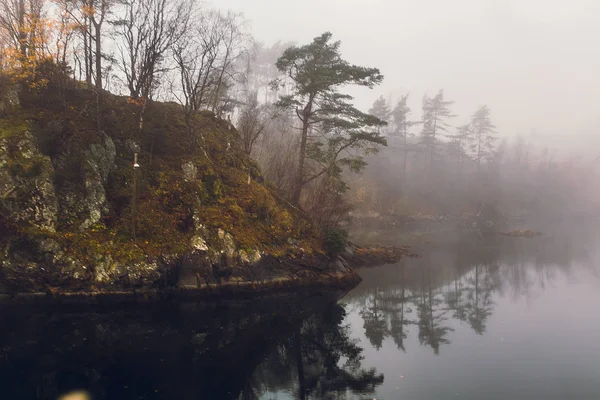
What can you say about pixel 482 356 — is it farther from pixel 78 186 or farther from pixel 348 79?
pixel 78 186

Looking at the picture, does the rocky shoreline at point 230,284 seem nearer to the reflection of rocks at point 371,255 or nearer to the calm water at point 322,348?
the calm water at point 322,348

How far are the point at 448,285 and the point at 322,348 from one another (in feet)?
46.7

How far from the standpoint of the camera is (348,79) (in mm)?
25297

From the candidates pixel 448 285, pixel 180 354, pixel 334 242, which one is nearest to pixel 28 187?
pixel 180 354

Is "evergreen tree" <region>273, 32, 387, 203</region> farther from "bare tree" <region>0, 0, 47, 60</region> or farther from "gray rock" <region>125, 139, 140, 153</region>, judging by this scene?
"bare tree" <region>0, 0, 47, 60</region>

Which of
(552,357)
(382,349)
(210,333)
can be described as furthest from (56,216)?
(552,357)

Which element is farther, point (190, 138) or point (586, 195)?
point (586, 195)

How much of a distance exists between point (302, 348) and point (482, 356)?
23.6ft

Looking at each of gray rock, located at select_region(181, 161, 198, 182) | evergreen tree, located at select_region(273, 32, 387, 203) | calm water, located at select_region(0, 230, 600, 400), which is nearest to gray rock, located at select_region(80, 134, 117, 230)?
gray rock, located at select_region(181, 161, 198, 182)

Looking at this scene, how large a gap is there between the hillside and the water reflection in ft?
7.22

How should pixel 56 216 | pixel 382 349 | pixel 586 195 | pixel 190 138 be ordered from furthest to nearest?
1. pixel 586 195
2. pixel 190 138
3. pixel 56 216
4. pixel 382 349

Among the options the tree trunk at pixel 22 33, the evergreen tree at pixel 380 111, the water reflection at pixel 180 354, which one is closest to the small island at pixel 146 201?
the tree trunk at pixel 22 33

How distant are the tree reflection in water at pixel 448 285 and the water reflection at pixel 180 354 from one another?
3.29 meters

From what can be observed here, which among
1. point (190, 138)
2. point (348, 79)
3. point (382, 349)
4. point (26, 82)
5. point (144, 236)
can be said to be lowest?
point (382, 349)
